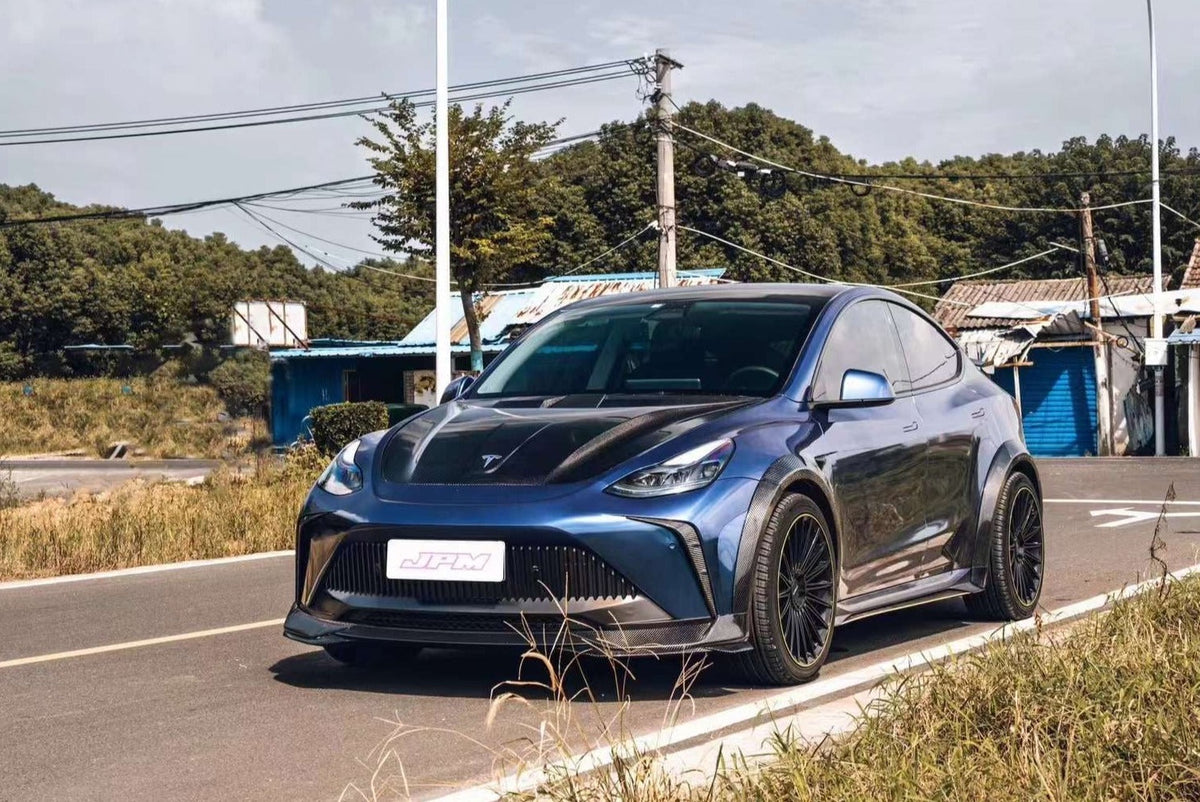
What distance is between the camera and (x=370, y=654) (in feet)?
21.6

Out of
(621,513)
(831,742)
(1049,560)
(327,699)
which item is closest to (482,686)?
(327,699)

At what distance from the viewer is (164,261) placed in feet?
263

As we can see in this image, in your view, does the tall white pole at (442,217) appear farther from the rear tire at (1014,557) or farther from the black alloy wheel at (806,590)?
the black alloy wheel at (806,590)

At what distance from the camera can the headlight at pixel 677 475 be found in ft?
18.5

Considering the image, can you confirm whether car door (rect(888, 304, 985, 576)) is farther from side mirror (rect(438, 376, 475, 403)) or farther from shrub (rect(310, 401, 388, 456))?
shrub (rect(310, 401, 388, 456))

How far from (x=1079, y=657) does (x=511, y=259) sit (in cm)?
3011

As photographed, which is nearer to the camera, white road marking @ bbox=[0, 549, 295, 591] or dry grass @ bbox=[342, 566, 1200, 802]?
dry grass @ bbox=[342, 566, 1200, 802]

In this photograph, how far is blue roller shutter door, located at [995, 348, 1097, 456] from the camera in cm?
4028

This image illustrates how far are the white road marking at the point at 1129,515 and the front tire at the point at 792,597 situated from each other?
27.0ft

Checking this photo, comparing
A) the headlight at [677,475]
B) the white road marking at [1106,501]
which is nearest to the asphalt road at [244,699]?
the headlight at [677,475]

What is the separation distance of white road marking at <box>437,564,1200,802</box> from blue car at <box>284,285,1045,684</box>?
173 mm

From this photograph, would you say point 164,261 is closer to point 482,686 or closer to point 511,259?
point 511,259

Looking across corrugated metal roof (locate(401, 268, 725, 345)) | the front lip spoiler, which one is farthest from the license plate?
corrugated metal roof (locate(401, 268, 725, 345))

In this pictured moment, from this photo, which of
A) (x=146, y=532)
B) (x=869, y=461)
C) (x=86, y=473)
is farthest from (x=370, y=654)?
(x=86, y=473)
